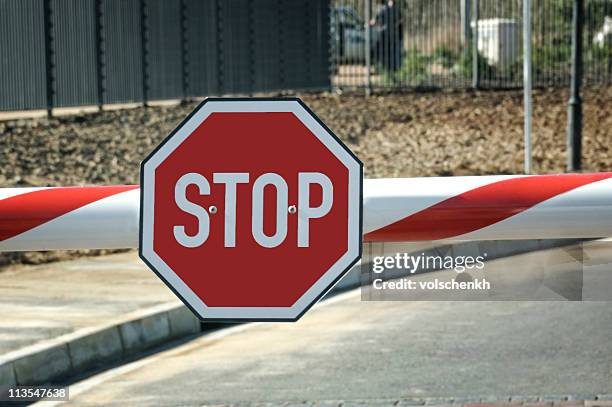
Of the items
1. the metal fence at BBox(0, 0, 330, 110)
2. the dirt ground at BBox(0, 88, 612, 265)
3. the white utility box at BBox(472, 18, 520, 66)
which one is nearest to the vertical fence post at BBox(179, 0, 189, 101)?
the metal fence at BBox(0, 0, 330, 110)

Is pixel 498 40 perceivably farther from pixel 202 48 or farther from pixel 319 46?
pixel 202 48

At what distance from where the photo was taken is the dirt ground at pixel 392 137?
51.8 feet

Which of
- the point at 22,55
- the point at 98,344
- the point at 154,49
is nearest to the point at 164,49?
the point at 154,49

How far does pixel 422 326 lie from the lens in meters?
8.99

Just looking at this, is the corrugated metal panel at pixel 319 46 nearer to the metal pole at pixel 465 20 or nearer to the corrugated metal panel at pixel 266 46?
the corrugated metal panel at pixel 266 46

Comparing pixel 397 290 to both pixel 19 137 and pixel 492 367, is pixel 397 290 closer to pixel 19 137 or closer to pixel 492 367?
pixel 492 367

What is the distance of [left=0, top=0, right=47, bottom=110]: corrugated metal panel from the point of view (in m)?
18.1

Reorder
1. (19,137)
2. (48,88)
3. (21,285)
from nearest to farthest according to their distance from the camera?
1. (21,285)
2. (19,137)
3. (48,88)

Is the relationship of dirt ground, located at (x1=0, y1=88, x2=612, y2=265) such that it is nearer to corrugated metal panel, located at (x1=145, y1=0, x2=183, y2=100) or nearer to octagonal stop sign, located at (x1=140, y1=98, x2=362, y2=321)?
corrugated metal panel, located at (x1=145, y1=0, x2=183, y2=100)

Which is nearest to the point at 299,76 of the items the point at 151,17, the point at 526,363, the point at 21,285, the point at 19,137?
the point at 151,17

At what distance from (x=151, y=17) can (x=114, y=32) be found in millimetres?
1199

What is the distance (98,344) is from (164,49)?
14.2m
